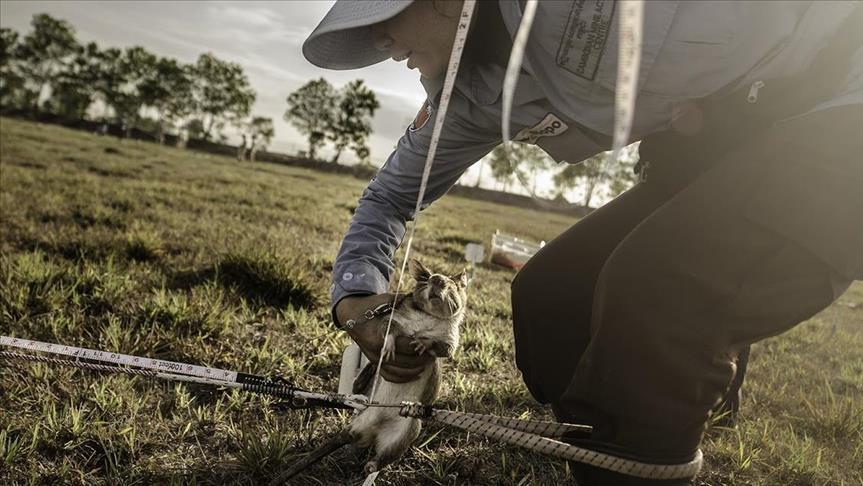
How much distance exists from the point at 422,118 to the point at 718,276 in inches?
48.0

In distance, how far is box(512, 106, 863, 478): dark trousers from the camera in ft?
4.53

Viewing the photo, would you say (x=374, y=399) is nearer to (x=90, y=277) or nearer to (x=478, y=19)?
(x=478, y=19)

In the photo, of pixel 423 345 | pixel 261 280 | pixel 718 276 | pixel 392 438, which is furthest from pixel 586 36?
pixel 261 280

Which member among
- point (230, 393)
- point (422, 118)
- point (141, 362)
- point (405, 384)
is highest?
point (422, 118)

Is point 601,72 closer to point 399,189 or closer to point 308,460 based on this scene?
point 399,189

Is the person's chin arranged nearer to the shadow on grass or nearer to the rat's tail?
the rat's tail

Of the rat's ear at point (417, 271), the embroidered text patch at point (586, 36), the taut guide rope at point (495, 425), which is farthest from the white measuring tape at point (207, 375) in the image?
the embroidered text patch at point (586, 36)

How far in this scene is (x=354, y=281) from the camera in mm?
1946

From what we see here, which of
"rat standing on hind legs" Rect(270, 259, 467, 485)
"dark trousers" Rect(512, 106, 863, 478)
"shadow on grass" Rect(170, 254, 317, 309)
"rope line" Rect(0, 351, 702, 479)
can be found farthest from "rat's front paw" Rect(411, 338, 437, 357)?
"shadow on grass" Rect(170, 254, 317, 309)

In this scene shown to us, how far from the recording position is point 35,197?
6.46 m

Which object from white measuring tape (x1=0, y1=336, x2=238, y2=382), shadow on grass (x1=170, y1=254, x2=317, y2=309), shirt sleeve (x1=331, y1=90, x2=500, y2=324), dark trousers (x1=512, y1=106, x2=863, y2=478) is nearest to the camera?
dark trousers (x1=512, y1=106, x2=863, y2=478)

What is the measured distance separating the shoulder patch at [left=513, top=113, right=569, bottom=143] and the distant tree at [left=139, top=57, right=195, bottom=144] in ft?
225

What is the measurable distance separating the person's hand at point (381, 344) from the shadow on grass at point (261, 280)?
1.84m

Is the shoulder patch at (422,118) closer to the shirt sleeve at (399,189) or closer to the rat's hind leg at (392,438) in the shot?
the shirt sleeve at (399,189)
